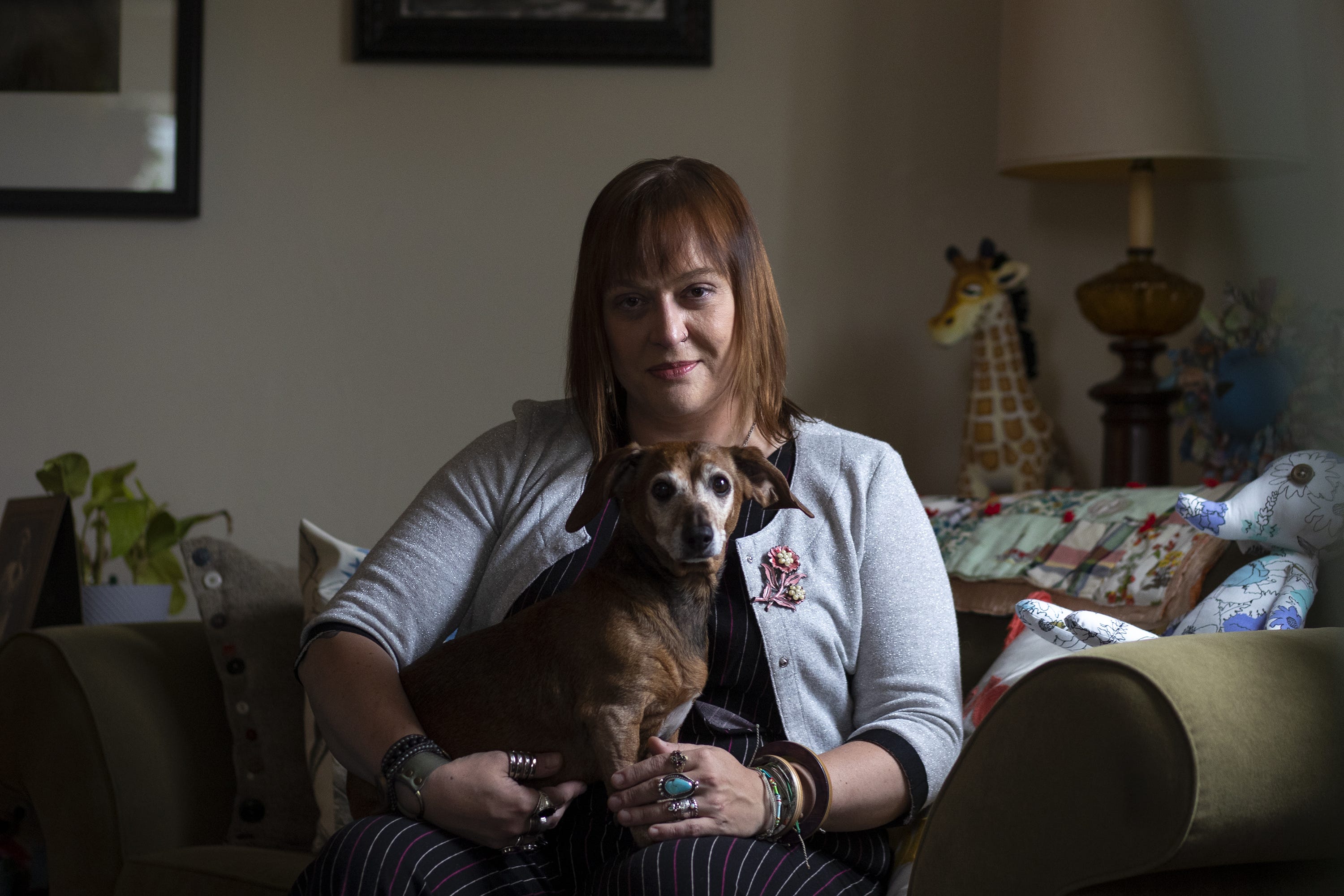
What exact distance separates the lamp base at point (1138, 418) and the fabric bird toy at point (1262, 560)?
773 millimetres

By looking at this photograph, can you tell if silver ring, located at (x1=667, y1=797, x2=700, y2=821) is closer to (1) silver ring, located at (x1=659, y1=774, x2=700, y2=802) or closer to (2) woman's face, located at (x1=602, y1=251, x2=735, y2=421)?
(1) silver ring, located at (x1=659, y1=774, x2=700, y2=802)

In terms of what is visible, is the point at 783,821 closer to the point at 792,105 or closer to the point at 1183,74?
the point at 1183,74

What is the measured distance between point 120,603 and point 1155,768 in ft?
5.88

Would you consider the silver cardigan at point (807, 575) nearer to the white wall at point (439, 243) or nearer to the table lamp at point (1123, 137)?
the table lamp at point (1123, 137)

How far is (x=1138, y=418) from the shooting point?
2.15m

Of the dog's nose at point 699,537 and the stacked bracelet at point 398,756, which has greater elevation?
the dog's nose at point 699,537

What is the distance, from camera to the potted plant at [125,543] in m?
2.02

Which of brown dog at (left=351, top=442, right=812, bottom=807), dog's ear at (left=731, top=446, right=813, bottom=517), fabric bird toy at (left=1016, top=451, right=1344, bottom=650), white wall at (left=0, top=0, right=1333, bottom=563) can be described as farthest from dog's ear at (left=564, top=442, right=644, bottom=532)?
white wall at (left=0, top=0, right=1333, bottom=563)

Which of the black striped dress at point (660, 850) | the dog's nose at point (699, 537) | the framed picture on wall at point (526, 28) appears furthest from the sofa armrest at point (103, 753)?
the framed picture on wall at point (526, 28)

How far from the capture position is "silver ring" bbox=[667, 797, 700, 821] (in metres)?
1.02

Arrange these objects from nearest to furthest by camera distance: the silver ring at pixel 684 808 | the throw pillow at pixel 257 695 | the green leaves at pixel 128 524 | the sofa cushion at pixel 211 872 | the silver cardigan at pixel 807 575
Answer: the silver ring at pixel 684 808, the silver cardigan at pixel 807 575, the sofa cushion at pixel 211 872, the throw pillow at pixel 257 695, the green leaves at pixel 128 524

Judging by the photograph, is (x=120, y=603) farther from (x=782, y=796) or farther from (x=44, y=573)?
(x=782, y=796)

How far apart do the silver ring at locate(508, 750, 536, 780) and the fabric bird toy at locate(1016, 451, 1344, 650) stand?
59cm

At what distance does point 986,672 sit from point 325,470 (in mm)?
1414
